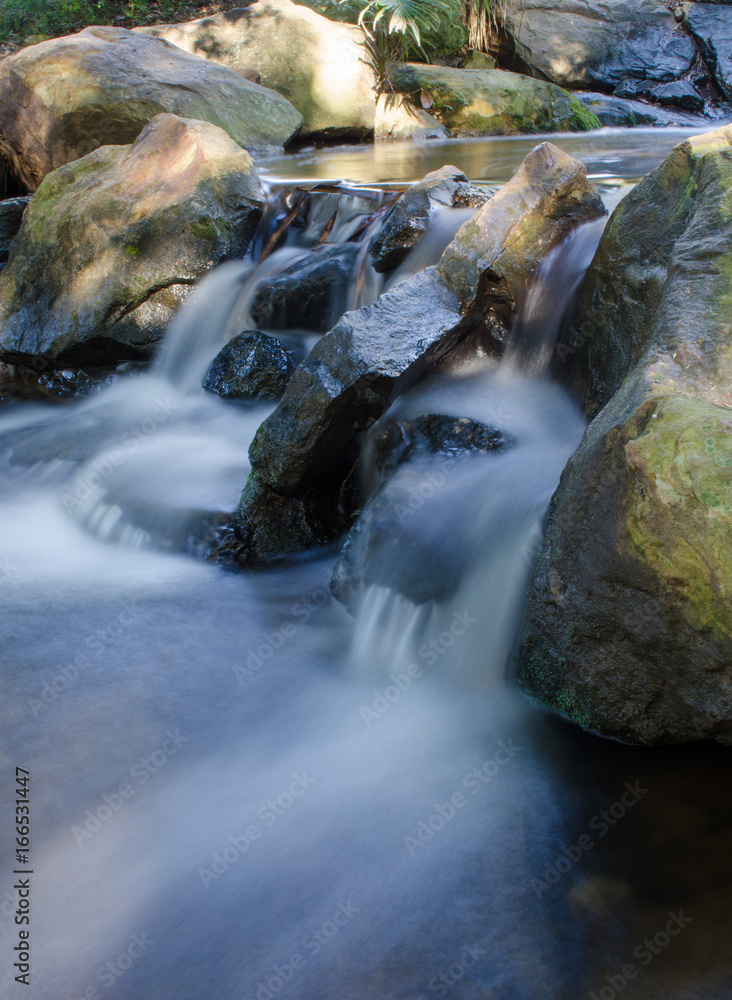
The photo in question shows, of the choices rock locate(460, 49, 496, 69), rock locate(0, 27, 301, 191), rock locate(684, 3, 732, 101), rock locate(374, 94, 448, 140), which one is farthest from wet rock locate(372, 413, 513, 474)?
rock locate(684, 3, 732, 101)

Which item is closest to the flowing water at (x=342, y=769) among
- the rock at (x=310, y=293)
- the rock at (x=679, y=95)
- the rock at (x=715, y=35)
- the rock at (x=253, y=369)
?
the rock at (x=253, y=369)

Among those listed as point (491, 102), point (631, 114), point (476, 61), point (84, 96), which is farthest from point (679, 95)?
point (84, 96)

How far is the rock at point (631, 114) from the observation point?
39.4 feet

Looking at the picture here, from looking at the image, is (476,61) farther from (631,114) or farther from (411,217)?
(411,217)

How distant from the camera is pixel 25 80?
24.9 feet

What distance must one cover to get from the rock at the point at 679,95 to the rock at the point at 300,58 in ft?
18.4

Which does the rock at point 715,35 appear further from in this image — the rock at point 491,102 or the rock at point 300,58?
the rock at point 300,58

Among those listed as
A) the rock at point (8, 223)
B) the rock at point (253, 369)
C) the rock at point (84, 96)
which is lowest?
the rock at point (8, 223)

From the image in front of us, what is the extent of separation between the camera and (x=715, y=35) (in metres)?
13.9

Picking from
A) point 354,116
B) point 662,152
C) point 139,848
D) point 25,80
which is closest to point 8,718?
point 139,848

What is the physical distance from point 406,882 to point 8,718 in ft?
5.29

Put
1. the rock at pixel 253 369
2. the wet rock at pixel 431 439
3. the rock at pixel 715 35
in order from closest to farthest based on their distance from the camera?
the wet rock at pixel 431 439
the rock at pixel 253 369
the rock at pixel 715 35

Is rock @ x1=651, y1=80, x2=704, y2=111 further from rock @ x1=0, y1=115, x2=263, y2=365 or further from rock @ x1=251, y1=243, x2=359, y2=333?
rock @ x1=251, y1=243, x2=359, y2=333

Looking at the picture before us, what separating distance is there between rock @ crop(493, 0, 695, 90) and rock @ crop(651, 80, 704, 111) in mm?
260
